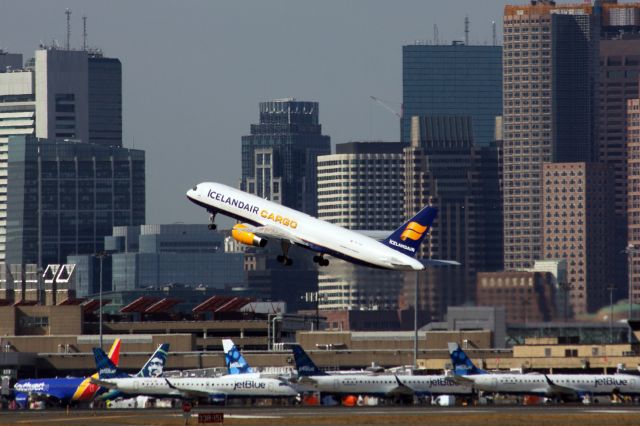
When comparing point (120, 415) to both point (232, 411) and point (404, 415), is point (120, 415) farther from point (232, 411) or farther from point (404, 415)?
point (404, 415)

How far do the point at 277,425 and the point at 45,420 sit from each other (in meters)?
22.2

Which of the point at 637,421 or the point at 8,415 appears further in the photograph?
the point at 8,415

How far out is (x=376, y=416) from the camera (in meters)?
180

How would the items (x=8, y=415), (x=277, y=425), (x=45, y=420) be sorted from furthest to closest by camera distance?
(x=8, y=415), (x=45, y=420), (x=277, y=425)

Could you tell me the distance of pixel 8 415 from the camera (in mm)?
192750

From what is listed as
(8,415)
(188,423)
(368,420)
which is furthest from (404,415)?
(8,415)

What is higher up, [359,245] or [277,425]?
[359,245]

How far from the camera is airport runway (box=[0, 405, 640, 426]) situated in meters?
172

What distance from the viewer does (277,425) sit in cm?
16850

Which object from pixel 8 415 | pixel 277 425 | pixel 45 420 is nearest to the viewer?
pixel 277 425

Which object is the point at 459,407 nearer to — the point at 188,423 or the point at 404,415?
the point at 404,415

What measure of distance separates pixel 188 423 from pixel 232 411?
2217 cm

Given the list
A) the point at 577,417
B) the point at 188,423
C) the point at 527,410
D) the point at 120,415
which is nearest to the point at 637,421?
the point at 577,417

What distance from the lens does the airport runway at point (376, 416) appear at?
172 m
